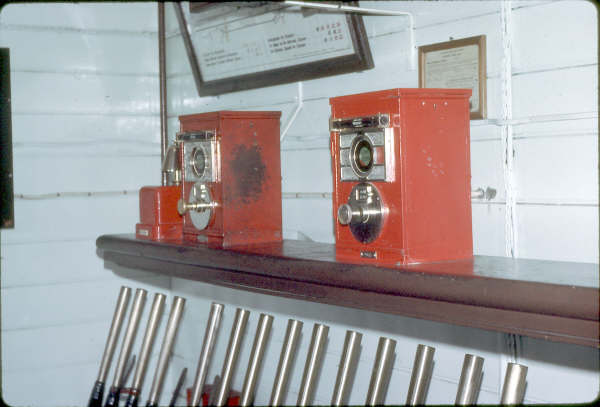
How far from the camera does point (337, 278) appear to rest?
1.90m

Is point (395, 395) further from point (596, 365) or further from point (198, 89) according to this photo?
point (198, 89)

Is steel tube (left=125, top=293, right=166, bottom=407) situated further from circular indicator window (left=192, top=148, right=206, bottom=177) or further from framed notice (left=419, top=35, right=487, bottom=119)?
framed notice (left=419, top=35, right=487, bottom=119)

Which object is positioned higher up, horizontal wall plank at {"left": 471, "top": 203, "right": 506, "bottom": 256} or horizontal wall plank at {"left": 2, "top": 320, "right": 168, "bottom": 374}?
horizontal wall plank at {"left": 471, "top": 203, "right": 506, "bottom": 256}

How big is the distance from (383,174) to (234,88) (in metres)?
1.26

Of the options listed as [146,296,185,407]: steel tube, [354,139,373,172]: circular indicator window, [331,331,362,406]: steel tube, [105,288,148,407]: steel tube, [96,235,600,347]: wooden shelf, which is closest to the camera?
[96,235,600,347]: wooden shelf

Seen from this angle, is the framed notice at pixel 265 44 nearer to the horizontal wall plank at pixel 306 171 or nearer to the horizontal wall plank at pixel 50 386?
the horizontal wall plank at pixel 306 171

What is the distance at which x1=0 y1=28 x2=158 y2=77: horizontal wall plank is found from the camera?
10.2ft

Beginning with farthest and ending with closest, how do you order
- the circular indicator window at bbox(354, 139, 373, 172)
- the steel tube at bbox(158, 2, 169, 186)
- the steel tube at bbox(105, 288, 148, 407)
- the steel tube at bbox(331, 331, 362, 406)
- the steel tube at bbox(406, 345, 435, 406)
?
the steel tube at bbox(158, 2, 169, 186) < the steel tube at bbox(105, 288, 148, 407) < the steel tube at bbox(331, 331, 362, 406) < the steel tube at bbox(406, 345, 435, 406) < the circular indicator window at bbox(354, 139, 373, 172)

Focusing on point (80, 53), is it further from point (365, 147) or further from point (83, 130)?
point (365, 147)

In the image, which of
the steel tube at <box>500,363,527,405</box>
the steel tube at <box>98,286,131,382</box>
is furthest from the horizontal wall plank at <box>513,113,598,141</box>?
the steel tube at <box>98,286,131,382</box>

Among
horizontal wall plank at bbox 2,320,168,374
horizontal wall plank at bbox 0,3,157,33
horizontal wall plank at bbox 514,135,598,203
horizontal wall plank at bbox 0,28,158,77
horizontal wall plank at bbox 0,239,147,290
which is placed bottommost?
horizontal wall plank at bbox 2,320,168,374

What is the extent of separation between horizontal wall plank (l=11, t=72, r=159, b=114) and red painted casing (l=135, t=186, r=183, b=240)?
30.1 inches

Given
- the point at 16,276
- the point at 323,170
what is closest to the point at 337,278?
the point at 323,170

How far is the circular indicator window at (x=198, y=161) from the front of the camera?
246 cm
